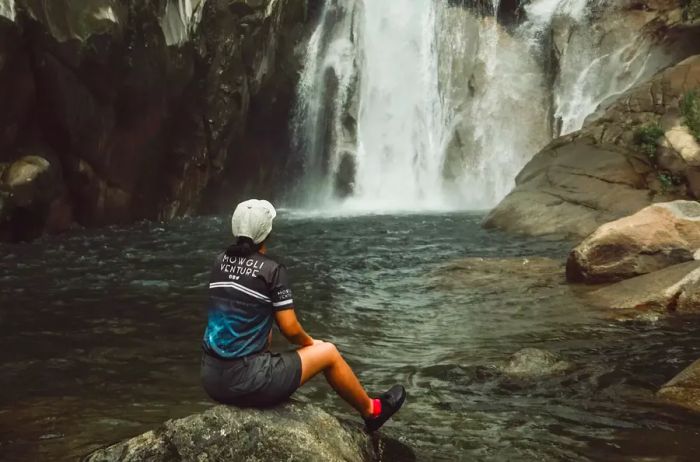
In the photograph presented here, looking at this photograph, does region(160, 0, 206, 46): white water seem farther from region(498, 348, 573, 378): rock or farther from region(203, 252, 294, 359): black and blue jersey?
region(203, 252, 294, 359): black and blue jersey

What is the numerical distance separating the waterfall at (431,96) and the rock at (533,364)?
21.0 meters

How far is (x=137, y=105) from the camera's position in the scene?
22.0 metres

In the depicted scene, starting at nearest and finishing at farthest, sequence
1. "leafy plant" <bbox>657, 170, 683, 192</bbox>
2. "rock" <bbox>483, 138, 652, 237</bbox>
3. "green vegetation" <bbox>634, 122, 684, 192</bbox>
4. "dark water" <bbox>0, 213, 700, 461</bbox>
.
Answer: "dark water" <bbox>0, 213, 700, 461</bbox> → "rock" <bbox>483, 138, 652, 237</bbox> → "leafy plant" <bbox>657, 170, 683, 192</bbox> → "green vegetation" <bbox>634, 122, 684, 192</bbox>

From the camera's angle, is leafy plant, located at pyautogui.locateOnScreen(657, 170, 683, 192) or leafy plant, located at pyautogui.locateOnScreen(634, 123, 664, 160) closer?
leafy plant, located at pyautogui.locateOnScreen(657, 170, 683, 192)

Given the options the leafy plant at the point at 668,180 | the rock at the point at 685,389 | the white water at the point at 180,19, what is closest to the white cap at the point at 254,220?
the rock at the point at 685,389

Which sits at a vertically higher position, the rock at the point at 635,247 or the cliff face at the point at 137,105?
the cliff face at the point at 137,105

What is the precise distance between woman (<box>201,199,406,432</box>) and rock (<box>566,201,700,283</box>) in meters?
8.00

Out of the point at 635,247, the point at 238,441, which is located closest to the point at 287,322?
the point at 238,441

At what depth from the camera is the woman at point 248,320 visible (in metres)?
4.72

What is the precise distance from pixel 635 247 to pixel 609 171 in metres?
7.96

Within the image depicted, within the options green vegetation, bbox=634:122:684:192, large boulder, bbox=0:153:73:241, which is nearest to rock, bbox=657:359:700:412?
green vegetation, bbox=634:122:684:192

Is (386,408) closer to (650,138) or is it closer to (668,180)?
(668,180)

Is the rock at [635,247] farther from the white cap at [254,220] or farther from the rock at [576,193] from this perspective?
the white cap at [254,220]

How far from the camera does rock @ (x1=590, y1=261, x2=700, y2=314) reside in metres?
9.48
